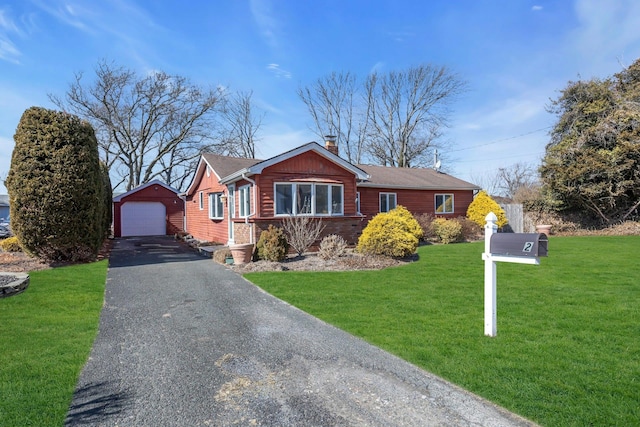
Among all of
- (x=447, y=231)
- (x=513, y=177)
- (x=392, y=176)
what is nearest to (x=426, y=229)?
(x=447, y=231)

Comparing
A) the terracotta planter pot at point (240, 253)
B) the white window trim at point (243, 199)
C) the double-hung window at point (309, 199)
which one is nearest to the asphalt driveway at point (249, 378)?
the terracotta planter pot at point (240, 253)

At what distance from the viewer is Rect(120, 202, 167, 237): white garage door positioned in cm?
2250

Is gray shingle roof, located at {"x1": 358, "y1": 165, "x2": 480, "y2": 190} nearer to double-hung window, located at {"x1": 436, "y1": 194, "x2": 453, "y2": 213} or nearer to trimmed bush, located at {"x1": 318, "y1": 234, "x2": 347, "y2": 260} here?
double-hung window, located at {"x1": 436, "y1": 194, "x2": 453, "y2": 213}

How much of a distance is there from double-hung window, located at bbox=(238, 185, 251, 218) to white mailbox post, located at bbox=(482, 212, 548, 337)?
9857mm

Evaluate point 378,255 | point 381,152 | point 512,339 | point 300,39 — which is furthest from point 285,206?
point 381,152

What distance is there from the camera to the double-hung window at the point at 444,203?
2142 centimetres

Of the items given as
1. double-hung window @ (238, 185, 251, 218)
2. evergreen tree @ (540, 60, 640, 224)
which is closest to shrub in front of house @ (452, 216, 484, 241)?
evergreen tree @ (540, 60, 640, 224)

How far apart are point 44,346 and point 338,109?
117ft

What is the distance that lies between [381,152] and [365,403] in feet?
117

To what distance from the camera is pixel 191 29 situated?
12461mm

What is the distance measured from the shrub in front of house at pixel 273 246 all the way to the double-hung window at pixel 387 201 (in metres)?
9.16

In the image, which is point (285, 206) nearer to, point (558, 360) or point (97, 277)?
point (97, 277)

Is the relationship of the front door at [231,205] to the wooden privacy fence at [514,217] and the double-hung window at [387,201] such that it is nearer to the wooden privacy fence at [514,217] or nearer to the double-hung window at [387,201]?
the double-hung window at [387,201]

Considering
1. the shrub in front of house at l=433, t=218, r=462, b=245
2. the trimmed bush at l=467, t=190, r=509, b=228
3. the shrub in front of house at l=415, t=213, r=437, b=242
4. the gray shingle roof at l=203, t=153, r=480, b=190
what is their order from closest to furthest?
the gray shingle roof at l=203, t=153, r=480, b=190 → the shrub in front of house at l=433, t=218, r=462, b=245 → the shrub in front of house at l=415, t=213, r=437, b=242 → the trimmed bush at l=467, t=190, r=509, b=228
